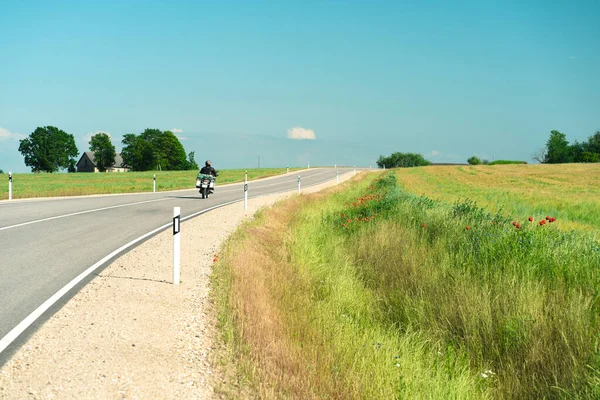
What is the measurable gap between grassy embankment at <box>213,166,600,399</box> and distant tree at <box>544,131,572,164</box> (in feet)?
447

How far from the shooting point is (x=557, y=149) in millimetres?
134250

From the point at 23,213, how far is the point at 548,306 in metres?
15.1

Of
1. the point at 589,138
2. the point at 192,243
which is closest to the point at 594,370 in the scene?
the point at 192,243

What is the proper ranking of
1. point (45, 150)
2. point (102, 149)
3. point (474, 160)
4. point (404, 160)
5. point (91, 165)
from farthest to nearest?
1. point (404, 160)
2. point (474, 160)
3. point (91, 165)
4. point (102, 149)
5. point (45, 150)

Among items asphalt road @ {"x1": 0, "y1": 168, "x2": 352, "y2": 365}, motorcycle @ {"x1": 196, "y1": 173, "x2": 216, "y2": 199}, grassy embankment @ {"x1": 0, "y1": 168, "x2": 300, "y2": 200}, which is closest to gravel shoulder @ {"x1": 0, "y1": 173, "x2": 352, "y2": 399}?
asphalt road @ {"x1": 0, "y1": 168, "x2": 352, "y2": 365}

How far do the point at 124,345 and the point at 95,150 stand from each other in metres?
133

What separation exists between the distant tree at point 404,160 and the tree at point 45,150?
281 feet

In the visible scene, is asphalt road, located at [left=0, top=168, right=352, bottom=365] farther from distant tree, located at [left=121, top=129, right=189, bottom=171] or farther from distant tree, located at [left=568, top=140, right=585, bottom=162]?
distant tree, located at [left=568, top=140, right=585, bottom=162]

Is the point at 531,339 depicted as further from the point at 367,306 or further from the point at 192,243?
the point at 192,243

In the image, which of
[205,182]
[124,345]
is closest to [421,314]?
[124,345]

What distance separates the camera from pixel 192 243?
38.1 feet

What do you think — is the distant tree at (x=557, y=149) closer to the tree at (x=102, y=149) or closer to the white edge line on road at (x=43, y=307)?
the tree at (x=102, y=149)

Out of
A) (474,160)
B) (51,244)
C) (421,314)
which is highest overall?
(474,160)

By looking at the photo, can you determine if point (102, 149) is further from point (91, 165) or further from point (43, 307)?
point (43, 307)
